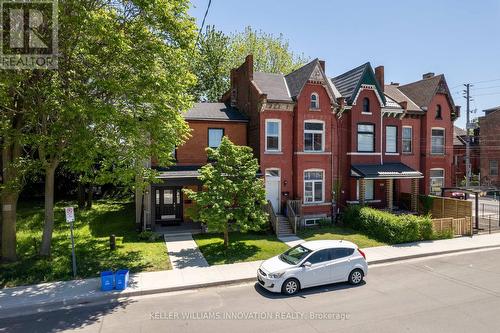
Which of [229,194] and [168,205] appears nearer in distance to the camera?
[229,194]

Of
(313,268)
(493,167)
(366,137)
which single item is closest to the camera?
(313,268)

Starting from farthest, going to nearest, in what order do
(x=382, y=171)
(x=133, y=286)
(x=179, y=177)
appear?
1. (x=382, y=171)
2. (x=179, y=177)
3. (x=133, y=286)

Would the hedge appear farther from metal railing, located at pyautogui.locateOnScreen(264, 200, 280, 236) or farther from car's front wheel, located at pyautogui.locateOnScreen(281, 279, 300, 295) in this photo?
car's front wheel, located at pyautogui.locateOnScreen(281, 279, 300, 295)

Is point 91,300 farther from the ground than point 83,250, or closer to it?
closer to it

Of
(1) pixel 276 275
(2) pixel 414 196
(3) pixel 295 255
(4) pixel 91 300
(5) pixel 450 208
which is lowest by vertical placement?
(4) pixel 91 300

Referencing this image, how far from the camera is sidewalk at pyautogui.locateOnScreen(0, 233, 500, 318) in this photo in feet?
34.7

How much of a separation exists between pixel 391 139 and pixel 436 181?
20.6 feet

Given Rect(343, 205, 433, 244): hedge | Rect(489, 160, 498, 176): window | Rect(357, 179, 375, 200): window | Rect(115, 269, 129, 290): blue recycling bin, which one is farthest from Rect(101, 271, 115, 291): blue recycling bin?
Rect(489, 160, 498, 176): window

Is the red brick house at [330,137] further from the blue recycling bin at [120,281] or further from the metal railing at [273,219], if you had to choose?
the blue recycling bin at [120,281]

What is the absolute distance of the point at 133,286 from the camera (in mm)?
11977

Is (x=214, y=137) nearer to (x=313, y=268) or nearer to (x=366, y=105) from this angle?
(x=366, y=105)

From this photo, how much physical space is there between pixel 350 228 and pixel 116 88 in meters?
17.3

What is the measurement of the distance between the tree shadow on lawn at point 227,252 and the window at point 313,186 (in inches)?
294

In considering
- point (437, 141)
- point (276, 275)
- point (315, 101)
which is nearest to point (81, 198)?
point (315, 101)
